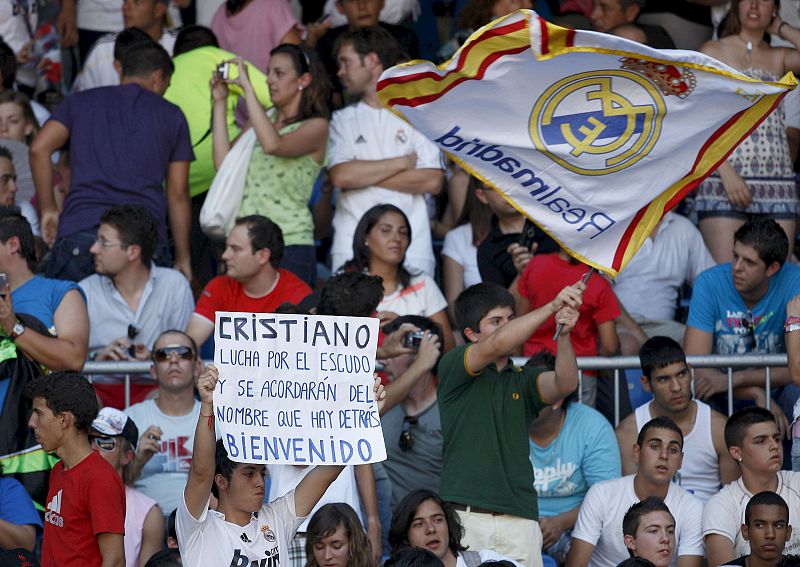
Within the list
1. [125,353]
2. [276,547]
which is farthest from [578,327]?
[276,547]

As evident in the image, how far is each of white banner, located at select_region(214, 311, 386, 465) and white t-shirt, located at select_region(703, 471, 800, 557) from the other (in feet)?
7.76

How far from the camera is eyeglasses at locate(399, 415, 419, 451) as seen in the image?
27.3ft

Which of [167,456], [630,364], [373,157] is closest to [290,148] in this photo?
[373,157]

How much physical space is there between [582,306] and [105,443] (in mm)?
2821

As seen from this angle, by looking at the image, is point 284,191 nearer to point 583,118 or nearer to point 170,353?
point 170,353

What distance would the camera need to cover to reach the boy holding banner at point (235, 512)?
19.7 feet

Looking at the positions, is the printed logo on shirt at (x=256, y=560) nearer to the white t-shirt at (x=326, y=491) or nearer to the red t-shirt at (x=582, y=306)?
the white t-shirt at (x=326, y=491)

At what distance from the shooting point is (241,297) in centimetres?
896

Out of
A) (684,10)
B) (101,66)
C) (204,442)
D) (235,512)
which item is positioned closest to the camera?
(204,442)

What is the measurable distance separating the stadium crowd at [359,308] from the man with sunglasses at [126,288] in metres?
0.02

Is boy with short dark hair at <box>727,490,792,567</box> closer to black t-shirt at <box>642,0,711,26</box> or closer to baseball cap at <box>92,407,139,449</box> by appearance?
baseball cap at <box>92,407,139,449</box>

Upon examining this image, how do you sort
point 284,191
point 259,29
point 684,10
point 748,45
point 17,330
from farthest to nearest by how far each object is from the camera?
point 684,10 < point 259,29 < point 748,45 < point 284,191 < point 17,330

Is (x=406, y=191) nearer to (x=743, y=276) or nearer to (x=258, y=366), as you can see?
(x=743, y=276)

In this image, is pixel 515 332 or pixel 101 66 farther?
pixel 101 66
